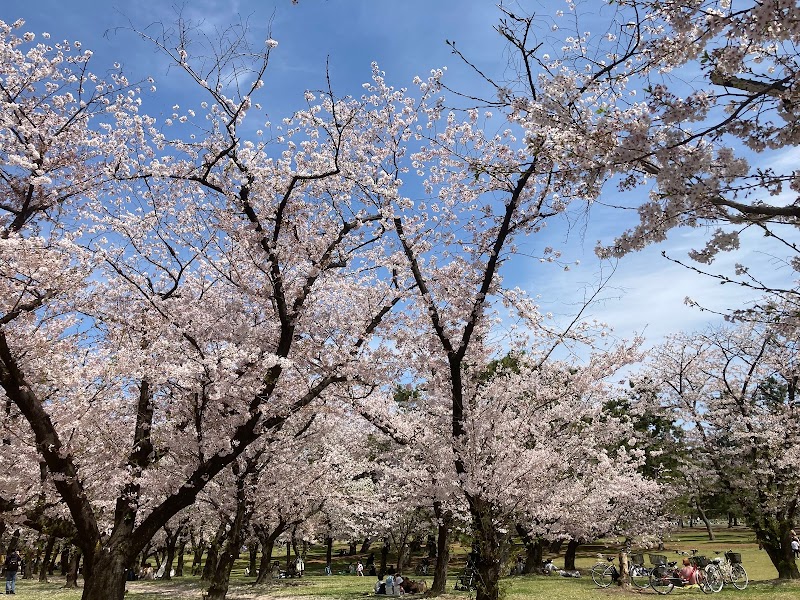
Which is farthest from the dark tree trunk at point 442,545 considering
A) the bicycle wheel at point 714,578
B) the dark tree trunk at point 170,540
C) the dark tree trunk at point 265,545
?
the dark tree trunk at point 170,540

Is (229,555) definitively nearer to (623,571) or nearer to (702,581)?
(623,571)

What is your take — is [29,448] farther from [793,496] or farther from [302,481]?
[793,496]

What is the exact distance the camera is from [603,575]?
22219mm

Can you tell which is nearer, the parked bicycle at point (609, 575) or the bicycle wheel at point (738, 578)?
the bicycle wheel at point (738, 578)

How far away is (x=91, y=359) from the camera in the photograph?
11.7 meters

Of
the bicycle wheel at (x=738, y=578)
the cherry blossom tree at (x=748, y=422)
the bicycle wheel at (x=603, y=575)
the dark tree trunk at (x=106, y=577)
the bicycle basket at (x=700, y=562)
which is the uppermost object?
the cherry blossom tree at (x=748, y=422)

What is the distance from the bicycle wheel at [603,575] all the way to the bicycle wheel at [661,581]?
2713 millimetres

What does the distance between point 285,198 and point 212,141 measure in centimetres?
155

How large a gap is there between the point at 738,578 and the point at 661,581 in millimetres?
2360

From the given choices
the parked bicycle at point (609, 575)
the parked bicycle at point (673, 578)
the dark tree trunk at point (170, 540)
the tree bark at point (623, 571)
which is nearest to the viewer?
the parked bicycle at point (673, 578)

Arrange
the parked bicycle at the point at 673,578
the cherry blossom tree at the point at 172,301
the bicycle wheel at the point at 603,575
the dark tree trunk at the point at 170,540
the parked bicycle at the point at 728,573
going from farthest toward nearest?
the dark tree trunk at the point at 170,540 → the bicycle wheel at the point at 603,575 → the parked bicycle at the point at 673,578 → the parked bicycle at the point at 728,573 → the cherry blossom tree at the point at 172,301

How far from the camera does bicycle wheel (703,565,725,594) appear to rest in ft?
55.6

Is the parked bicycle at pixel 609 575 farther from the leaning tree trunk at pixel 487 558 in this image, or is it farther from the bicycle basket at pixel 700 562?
the leaning tree trunk at pixel 487 558

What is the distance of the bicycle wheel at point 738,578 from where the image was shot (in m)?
17.1
